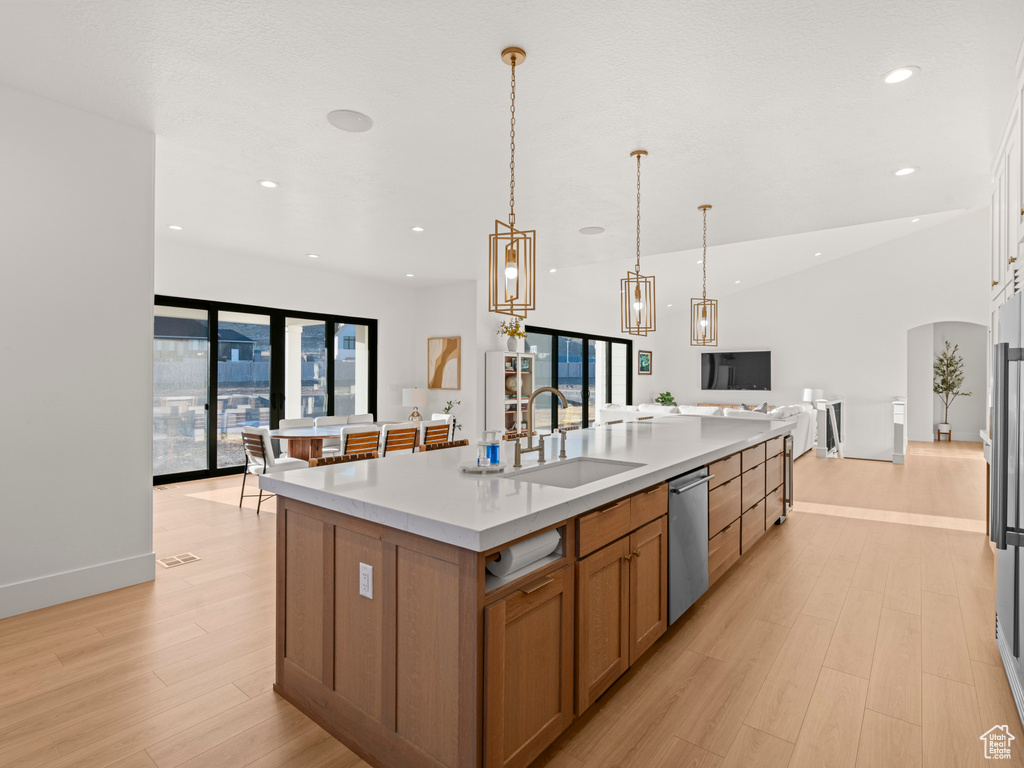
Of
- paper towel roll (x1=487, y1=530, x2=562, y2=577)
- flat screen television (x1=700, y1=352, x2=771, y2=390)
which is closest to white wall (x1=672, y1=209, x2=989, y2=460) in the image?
flat screen television (x1=700, y1=352, x2=771, y2=390)

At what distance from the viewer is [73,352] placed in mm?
2971

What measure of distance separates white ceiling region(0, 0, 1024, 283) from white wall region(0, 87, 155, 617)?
0.27 meters

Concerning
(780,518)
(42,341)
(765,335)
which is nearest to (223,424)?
(42,341)

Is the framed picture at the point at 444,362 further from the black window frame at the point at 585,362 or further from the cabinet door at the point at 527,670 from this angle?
the cabinet door at the point at 527,670

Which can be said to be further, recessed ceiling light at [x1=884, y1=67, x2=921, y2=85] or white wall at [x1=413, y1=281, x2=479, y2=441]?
white wall at [x1=413, y1=281, x2=479, y2=441]

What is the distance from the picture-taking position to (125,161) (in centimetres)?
316

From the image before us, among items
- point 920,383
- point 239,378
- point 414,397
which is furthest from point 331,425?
point 920,383

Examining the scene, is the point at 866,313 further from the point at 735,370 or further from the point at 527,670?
the point at 527,670

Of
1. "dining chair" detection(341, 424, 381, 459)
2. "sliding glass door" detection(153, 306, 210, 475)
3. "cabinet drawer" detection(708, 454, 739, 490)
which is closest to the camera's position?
"cabinet drawer" detection(708, 454, 739, 490)

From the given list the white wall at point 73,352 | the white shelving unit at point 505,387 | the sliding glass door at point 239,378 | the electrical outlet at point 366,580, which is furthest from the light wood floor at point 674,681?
the white shelving unit at point 505,387

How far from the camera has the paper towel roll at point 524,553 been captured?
1551 millimetres

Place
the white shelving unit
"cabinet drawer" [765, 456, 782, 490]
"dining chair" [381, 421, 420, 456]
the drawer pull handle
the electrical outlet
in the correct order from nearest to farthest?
the drawer pull handle, the electrical outlet, "cabinet drawer" [765, 456, 782, 490], "dining chair" [381, 421, 420, 456], the white shelving unit

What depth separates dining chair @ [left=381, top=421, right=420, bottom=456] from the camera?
4805 mm

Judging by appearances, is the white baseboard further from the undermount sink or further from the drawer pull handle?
the drawer pull handle
